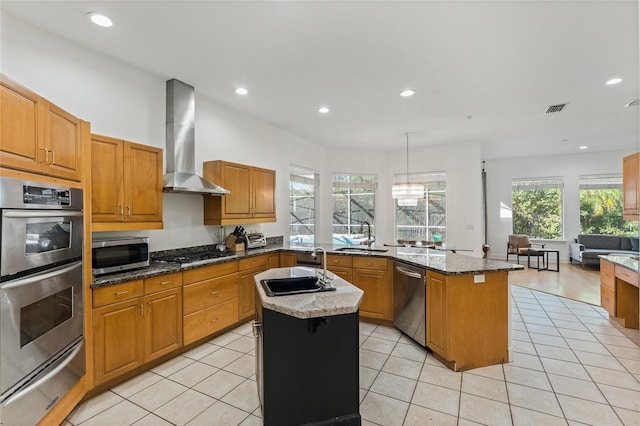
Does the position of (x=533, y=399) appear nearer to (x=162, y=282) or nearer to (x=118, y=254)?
(x=162, y=282)

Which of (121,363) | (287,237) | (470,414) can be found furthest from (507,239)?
(121,363)

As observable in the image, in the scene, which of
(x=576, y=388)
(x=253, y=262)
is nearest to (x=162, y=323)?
(x=253, y=262)

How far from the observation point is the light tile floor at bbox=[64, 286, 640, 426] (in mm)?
2109

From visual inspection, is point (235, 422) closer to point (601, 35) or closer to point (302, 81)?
point (302, 81)

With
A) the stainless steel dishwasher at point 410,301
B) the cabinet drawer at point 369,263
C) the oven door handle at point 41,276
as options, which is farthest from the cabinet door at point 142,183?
the stainless steel dishwasher at point 410,301

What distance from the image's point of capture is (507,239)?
8516 mm

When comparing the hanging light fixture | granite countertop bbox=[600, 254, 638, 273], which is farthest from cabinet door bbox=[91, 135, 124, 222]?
granite countertop bbox=[600, 254, 638, 273]

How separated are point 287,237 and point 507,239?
6758 mm

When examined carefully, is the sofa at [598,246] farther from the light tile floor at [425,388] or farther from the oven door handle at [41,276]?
the oven door handle at [41,276]

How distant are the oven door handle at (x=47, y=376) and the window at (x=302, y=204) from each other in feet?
11.9

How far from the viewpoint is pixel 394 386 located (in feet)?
8.14

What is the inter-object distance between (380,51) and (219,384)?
3327 mm

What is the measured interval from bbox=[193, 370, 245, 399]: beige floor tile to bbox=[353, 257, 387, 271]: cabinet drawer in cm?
194

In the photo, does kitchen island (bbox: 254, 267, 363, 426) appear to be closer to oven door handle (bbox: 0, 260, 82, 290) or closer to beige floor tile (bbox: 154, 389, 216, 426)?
beige floor tile (bbox: 154, 389, 216, 426)
